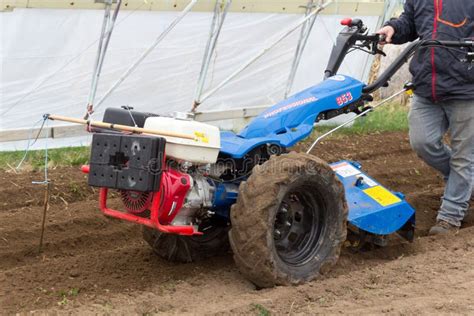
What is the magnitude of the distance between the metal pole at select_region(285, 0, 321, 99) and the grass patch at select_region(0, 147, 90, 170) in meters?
3.02

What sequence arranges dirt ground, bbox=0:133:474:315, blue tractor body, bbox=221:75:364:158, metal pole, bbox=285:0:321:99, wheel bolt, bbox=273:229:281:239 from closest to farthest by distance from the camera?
dirt ground, bbox=0:133:474:315, wheel bolt, bbox=273:229:281:239, blue tractor body, bbox=221:75:364:158, metal pole, bbox=285:0:321:99

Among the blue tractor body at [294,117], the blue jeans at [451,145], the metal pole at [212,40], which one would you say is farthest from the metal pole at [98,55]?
the blue jeans at [451,145]

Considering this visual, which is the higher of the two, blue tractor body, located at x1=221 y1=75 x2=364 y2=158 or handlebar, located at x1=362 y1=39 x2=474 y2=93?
handlebar, located at x1=362 y1=39 x2=474 y2=93

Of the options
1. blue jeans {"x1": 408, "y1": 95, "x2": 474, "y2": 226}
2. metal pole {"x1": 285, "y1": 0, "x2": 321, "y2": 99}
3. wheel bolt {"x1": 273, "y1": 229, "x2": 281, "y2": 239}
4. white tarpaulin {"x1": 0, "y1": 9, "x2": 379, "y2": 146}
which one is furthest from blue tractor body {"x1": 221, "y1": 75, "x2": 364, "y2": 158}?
metal pole {"x1": 285, "y1": 0, "x2": 321, "y2": 99}

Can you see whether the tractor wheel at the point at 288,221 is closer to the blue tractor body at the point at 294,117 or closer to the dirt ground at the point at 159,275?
the dirt ground at the point at 159,275

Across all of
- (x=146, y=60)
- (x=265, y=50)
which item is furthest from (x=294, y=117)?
(x=265, y=50)

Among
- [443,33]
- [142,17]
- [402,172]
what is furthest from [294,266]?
[142,17]

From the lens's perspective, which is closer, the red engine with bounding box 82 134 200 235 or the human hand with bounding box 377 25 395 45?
the red engine with bounding box 82 134 200 235

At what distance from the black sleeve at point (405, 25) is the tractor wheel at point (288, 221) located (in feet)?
5.79

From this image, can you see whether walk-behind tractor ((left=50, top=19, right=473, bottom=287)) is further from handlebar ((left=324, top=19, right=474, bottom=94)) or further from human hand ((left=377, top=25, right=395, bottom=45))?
human hand ((left=377, top=25, right=395, bottom=45))

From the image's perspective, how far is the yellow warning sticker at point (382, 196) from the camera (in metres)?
5.05

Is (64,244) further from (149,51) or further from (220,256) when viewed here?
(149,51)

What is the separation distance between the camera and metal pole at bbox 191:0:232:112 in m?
8.22

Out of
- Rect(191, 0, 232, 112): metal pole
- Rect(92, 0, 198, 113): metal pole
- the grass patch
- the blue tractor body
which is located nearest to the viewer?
the blue tractor body
